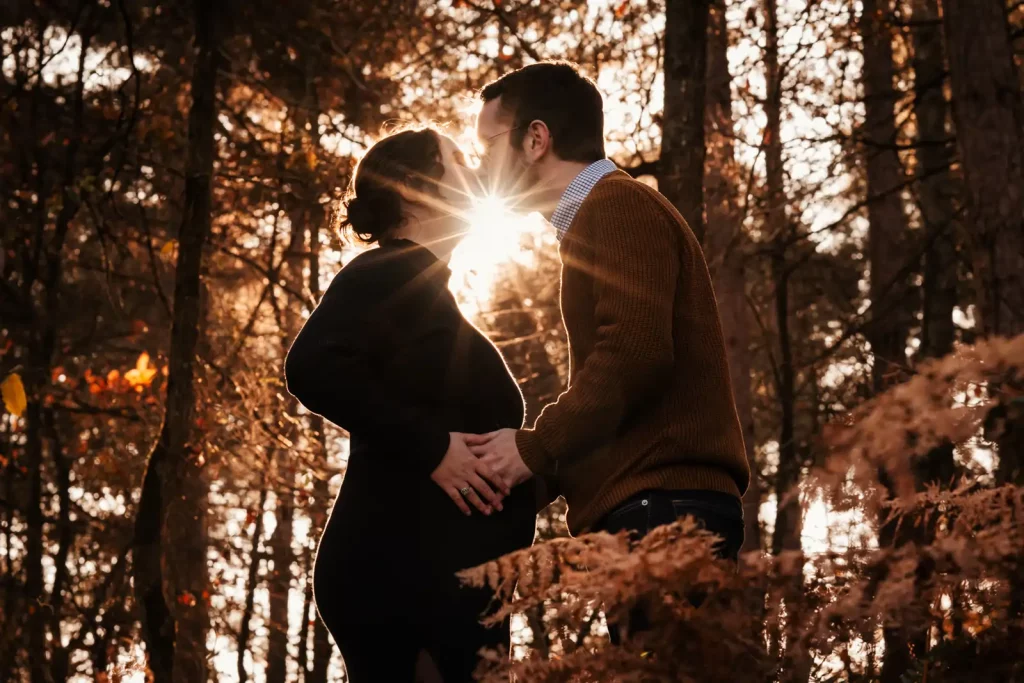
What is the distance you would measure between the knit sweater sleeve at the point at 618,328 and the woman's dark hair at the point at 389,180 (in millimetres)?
652

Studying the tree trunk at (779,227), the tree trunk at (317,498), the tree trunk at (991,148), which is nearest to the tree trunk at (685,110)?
the tree trunk at (991,148)

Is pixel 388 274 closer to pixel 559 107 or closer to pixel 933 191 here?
pixel 559 107

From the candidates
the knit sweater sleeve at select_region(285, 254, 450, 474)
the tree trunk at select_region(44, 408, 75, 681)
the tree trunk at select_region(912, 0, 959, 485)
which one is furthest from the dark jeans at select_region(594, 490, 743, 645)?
the tree trunk at select_region(912, 0, 959, 485)

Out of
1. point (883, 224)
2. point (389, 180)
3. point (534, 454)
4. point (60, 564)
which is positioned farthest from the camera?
point (883, 224)

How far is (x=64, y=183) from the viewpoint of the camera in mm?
7117

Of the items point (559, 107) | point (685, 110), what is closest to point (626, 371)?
point (559, 107)

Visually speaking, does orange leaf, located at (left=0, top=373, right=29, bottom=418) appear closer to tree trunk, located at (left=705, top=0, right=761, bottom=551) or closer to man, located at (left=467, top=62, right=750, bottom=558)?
man, located at (left=467, top=62, right=750, bottom=558)

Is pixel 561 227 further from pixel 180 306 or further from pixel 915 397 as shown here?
pixel 180 306

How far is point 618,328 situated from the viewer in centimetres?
263

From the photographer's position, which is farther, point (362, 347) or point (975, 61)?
point (975, 61)

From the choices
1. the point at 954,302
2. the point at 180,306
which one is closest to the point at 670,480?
the point at 180,306

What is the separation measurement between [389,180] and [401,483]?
2.90 feet

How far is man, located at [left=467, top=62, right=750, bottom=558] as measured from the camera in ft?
8.61

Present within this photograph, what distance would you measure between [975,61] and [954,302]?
610 cm
